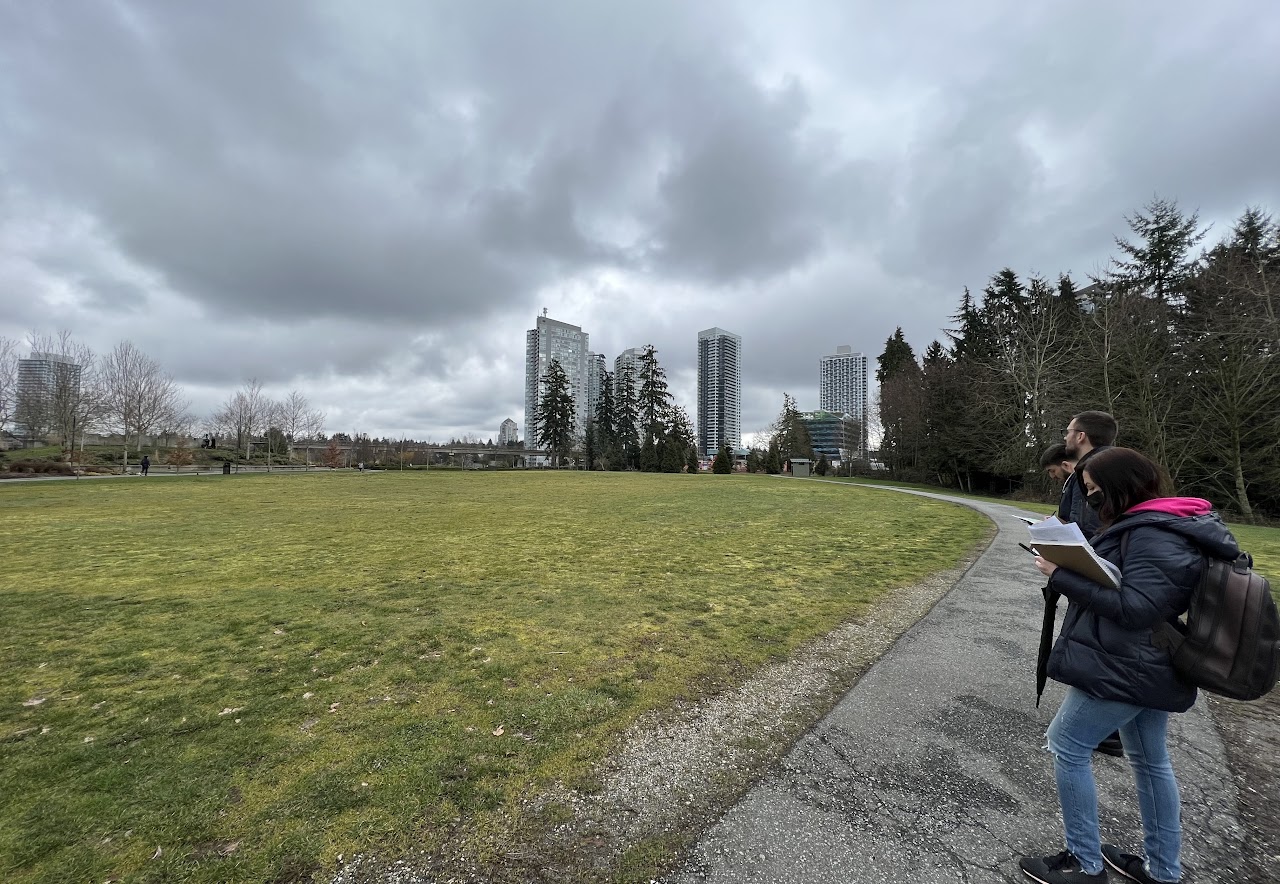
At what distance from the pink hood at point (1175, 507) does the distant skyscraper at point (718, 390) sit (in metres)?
99.1

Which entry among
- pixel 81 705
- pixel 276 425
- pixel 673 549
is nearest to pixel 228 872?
pixel 81 705

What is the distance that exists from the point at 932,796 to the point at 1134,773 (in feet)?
2.86

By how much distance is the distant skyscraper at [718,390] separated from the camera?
10262 centimetres

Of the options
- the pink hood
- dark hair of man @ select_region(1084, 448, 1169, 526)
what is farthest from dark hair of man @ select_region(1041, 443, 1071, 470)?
the pink hood

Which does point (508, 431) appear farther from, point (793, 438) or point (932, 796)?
point (932, 796)

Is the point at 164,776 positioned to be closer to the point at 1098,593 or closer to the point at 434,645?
the point at 434,645

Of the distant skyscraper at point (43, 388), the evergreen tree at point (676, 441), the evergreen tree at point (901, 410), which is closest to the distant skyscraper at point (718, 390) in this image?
the evergreen tree at point (676, 441)

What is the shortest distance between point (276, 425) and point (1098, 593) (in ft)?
231

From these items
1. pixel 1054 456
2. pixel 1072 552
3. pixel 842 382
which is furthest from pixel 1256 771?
pixel 842 382

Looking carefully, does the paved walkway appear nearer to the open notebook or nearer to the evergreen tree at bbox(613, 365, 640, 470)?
the open notebook

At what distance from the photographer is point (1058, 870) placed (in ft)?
6.86

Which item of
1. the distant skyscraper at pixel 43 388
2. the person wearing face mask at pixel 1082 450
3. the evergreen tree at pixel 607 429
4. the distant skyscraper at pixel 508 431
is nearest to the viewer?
the person wearing face mask at pixel 1082 450

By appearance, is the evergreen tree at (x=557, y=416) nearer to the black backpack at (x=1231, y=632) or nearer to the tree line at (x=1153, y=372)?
the tree line at (x=1153, y=372)

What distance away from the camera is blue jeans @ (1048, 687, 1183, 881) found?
6.82 feet
